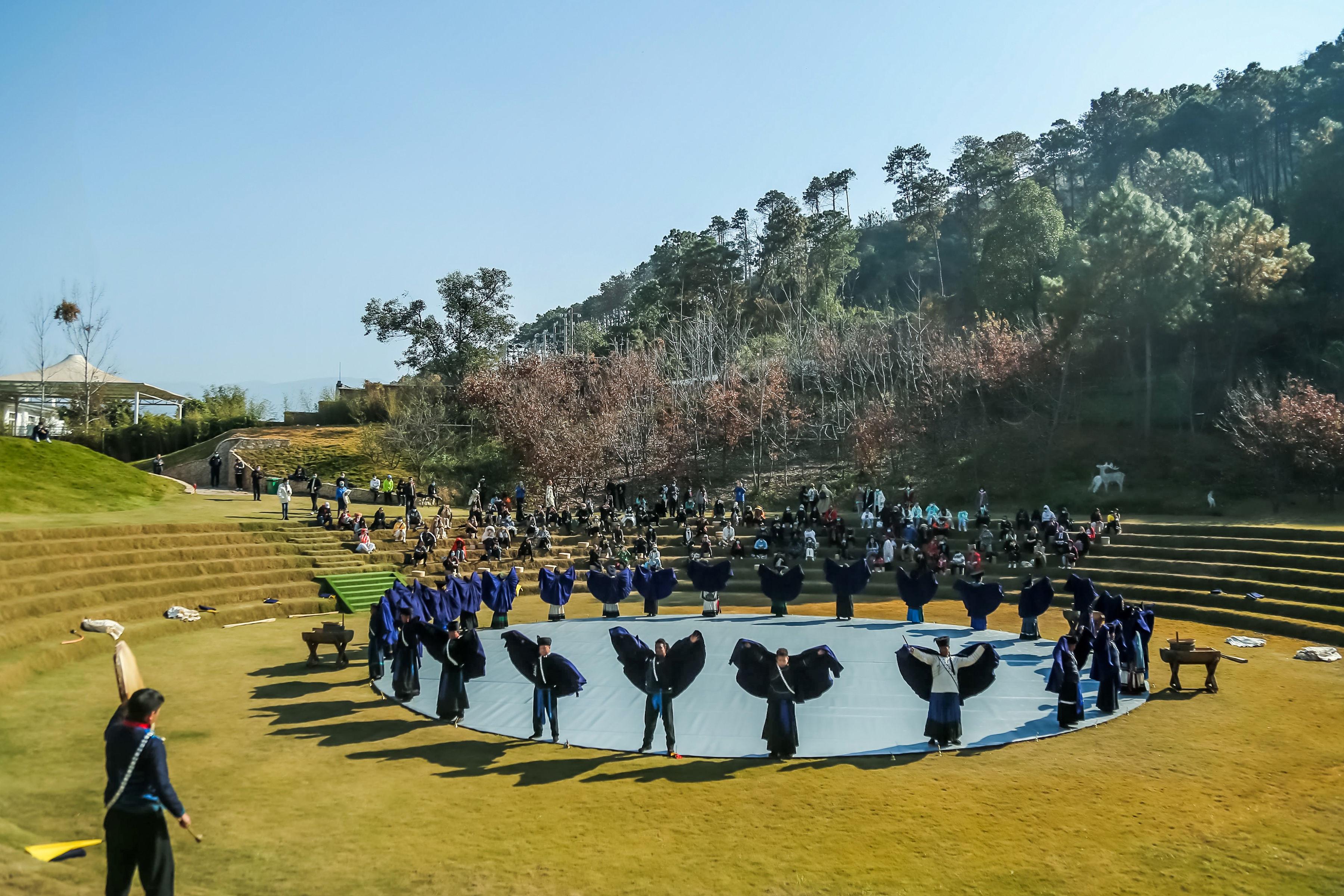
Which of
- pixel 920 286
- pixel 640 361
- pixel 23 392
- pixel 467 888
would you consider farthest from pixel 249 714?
pixel 920 286

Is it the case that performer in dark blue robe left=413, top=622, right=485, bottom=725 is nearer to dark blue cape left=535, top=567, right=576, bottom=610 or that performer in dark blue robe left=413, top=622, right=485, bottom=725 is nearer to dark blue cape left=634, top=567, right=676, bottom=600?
dark blue cape left=535, top=567, right=576, bottom=610

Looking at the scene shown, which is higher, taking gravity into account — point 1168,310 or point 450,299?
point 450,299

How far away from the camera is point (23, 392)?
4550 centimetres

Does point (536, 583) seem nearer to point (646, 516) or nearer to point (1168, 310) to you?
point (646, 516)

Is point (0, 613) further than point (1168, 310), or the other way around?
point (1168, 310)

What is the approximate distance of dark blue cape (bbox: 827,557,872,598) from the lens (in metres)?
20.1

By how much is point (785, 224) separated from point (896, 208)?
68.8ft

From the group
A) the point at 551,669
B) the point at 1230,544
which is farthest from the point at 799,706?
the point at 1230,544

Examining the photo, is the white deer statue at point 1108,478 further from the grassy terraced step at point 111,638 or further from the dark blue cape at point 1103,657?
the grassy terraced step at point 111,638

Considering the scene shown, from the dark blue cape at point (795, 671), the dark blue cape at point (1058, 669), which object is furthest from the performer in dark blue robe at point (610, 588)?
the dark blue cape at point (1058, 669)

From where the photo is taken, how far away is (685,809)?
868 cm

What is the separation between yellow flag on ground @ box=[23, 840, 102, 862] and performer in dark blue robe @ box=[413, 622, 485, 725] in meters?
4.69

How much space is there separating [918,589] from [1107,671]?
22.6ft

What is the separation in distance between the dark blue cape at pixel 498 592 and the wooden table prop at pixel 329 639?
13.5 feet
